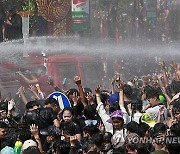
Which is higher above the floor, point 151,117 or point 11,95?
point 151,117

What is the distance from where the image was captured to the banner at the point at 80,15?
92.2 ft

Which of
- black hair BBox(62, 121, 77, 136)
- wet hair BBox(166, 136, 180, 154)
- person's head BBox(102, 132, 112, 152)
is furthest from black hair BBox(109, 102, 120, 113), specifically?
wet hair BBox(166, 136, 180, 154)

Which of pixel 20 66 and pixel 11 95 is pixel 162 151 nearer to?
pixel 11 95

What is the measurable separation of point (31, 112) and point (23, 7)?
20252mm

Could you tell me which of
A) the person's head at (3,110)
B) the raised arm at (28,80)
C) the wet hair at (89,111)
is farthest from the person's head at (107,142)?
the raised arm at (28,80)

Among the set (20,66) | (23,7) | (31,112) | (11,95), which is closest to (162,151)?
(31,112)

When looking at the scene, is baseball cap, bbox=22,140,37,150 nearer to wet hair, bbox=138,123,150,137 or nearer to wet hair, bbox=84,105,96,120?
wet hair, bbox=138,123,150,137

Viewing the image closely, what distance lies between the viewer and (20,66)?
45.0 feet

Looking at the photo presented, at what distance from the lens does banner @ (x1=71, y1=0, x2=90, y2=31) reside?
28109 mm

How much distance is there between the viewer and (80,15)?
28.3 m

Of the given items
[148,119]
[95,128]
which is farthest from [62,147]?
[148,119]

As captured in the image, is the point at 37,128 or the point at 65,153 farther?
the point at 37,128

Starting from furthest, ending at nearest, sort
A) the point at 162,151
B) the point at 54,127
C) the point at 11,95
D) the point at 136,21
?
the point at 136,21 → the point at 11,95 → the point at 54,127 → the point at 162,151

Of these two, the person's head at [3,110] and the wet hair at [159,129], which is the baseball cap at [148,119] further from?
the person's head at [3,110]
